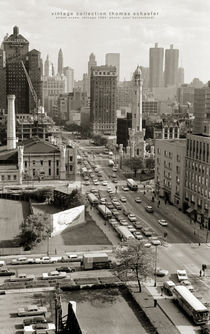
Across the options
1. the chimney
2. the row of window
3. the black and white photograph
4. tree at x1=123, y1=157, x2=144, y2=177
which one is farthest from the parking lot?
the chimney

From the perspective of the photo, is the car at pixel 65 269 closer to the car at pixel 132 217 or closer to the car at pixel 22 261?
the car at pixel 22 261

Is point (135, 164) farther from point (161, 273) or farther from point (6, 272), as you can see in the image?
point (6, 272)

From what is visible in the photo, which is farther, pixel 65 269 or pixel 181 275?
pixel 65 269

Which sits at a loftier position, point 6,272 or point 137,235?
point 137,235

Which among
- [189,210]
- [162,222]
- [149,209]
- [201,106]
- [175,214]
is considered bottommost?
[175,214]

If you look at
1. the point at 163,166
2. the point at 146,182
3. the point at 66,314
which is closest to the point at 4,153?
the point at 146,182

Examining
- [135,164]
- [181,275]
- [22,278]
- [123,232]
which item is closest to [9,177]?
[135,164]

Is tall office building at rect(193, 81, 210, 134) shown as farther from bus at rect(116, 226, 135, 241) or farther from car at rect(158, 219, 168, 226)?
bus at rect(116, 226, 135, 241)
